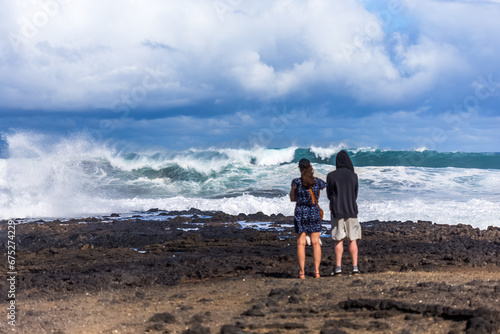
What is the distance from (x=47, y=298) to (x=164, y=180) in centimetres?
3294

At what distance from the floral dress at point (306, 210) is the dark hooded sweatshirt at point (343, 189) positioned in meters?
0.17

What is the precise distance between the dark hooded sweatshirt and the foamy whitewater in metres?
11.1

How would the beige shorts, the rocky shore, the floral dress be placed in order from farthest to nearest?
1. the beige shorts
2. the floral dress
3. the rocky shore

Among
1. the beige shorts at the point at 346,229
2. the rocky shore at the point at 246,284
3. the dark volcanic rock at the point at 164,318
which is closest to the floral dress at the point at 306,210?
the beige shorts at the point at 346,229

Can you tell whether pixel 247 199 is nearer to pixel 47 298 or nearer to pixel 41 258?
pixel 41 258

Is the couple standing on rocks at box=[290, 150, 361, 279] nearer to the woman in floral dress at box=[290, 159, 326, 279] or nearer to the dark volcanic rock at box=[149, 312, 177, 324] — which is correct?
the woman in floral dress at box=[290, 159, 326, 279]

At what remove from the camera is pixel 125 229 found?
636 inches

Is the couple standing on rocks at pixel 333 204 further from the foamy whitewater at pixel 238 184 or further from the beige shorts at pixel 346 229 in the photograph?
the foamy whitewater at pixel 238 184

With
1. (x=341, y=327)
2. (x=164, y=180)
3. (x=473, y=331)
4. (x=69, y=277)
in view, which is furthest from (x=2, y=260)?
(x=164, y=180)

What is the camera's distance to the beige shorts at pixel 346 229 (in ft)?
26.1

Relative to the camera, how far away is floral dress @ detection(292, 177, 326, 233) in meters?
7.84

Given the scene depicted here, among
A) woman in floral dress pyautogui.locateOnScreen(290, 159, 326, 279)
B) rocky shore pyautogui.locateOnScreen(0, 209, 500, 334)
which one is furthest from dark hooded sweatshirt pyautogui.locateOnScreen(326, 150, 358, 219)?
rocky shore pyautogui.locateOnScreen(0, 209, 500, 334)

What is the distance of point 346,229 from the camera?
26.2ft

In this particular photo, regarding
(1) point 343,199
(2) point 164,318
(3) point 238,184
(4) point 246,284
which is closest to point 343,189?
(1) point 343,199
